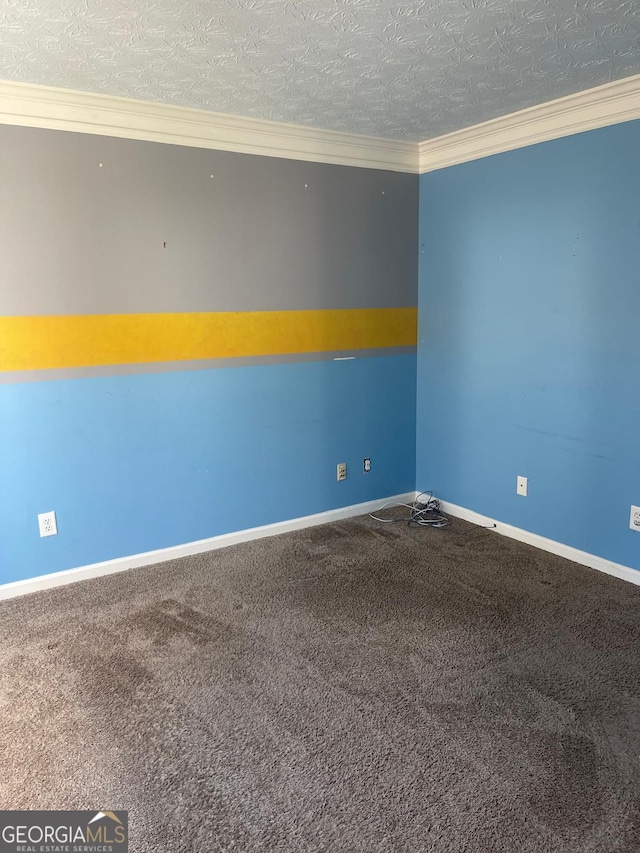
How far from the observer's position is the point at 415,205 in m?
3.94

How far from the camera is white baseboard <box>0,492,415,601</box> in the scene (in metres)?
2.98

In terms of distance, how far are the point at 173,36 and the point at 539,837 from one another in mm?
2804

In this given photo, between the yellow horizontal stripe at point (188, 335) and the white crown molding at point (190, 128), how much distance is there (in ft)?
2.90

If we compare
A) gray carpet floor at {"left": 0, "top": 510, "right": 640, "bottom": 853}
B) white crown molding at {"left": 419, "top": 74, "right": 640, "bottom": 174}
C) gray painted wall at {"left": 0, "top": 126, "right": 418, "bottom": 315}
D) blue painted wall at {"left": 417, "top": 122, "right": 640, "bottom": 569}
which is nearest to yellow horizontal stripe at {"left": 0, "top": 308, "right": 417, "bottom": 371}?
gray painted wall at {"left": 0, "top": 126, "right": 418, "bottom": 315}

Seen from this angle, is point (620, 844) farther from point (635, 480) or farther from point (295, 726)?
point (635, 480)

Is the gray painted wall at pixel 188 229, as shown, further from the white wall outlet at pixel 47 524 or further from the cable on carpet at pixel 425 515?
the cable on carpet at pixel 425 515

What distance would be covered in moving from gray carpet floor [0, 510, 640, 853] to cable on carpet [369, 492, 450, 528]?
57 centimetres

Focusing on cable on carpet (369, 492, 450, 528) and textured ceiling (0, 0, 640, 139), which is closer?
textured ceiling (0, 0, 640, 139)

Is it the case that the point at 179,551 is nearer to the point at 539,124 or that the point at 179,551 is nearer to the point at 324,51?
the point at 324,51

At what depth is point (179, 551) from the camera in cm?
336

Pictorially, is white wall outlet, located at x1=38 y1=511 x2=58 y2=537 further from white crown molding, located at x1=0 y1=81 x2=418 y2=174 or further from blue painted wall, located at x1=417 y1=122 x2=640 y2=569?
blue painted wall, located at x1=417 y1=122 x2=640 y2=569

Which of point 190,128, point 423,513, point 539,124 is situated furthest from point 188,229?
point 423,513

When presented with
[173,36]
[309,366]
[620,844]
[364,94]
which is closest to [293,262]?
[309,366]

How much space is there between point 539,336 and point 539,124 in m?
1.10
